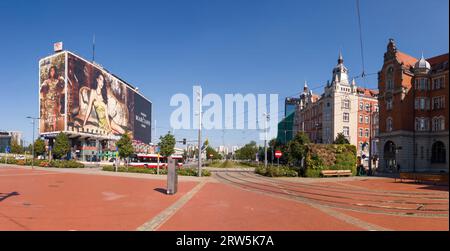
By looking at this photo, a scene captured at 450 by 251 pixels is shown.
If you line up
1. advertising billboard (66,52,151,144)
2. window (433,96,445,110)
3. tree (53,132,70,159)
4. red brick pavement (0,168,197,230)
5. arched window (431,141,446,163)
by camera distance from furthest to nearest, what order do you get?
advertising billboard (66,52,151,144), tree (53,132,70,159), red brick pavement (0,168,197,230), arched window (431,141,446,163), window (433,96,445,110)

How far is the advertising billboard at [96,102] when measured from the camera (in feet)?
274

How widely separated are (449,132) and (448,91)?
371 millimetres

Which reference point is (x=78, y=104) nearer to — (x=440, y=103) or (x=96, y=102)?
(x=96, y=102)

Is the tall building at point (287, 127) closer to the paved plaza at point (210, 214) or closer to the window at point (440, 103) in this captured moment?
the paved plaza at point (210, 214)

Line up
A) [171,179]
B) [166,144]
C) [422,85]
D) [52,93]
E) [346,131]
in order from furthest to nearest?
[52,93], [346,131], [166,144], [171,179], [422,85]

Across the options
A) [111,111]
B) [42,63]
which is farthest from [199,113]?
[111,111]

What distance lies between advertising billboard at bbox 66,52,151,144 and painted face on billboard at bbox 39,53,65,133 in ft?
6.10

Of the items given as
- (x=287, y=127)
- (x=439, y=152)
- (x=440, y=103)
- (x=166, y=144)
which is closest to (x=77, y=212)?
(x=439, y=152)

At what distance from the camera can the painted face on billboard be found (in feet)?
267

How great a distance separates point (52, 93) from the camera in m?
83.6

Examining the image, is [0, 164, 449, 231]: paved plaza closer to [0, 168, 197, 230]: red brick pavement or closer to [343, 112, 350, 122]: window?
[0, 168, 197, 230]: red brick pavement

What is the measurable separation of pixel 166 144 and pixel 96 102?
56872 millimetres

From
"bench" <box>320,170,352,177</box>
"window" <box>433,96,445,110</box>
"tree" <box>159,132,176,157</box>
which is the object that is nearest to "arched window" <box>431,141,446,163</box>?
"window" <box>433,96,445,110</box>
